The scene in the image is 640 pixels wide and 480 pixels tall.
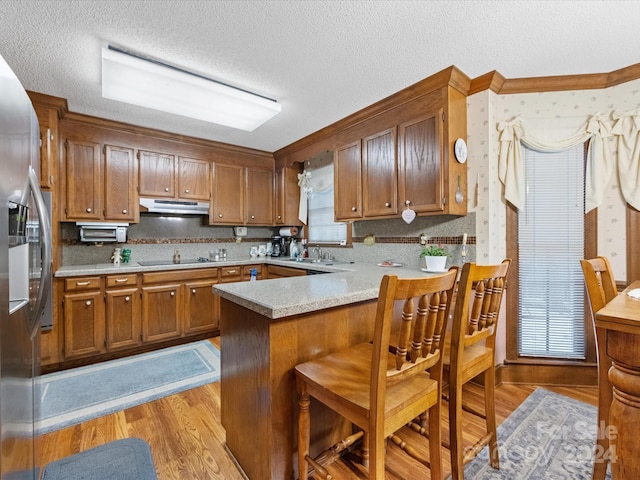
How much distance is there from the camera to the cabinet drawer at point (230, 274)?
3.70m

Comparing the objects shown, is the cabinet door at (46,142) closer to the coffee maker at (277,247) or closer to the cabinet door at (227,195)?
the cabinet door at (227,195)

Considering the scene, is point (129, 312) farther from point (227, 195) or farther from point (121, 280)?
point (227, 195)

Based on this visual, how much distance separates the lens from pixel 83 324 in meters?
2.86

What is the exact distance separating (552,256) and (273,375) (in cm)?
247

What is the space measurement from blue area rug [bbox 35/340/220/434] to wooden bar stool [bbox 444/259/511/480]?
196cm

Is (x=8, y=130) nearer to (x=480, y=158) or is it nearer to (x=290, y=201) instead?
(x=480, y=158)

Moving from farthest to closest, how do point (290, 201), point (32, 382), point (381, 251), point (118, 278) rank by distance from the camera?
point (290, 201) → point (381, 251) → point (118, 278) → point (32, 382)

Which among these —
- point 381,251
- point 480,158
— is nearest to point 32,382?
point 381,251

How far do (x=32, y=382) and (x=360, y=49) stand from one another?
8.17ft

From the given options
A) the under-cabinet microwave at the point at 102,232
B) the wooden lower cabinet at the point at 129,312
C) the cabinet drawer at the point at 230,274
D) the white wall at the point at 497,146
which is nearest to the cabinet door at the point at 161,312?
the wooden lower cabinet at the point at 129,312

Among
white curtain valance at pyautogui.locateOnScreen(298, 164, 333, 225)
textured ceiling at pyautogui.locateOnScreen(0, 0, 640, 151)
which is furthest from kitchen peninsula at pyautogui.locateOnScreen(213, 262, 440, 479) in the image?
white curtain valance at pyautogui.locateOnScreen(298, 164, 333, 225)

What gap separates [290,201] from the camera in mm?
4441

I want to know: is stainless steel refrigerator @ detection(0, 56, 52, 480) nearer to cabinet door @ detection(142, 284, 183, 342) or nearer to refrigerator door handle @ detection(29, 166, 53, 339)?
refrigerator door handle @ detection(29, 166, 53, 339)

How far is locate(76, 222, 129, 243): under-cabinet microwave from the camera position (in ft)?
10.5
